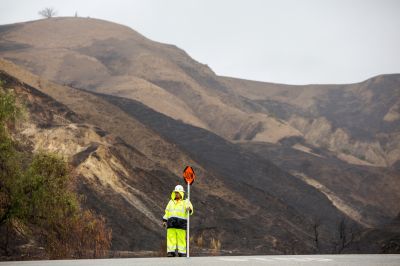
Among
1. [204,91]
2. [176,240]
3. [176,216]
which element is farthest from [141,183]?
[204,91]

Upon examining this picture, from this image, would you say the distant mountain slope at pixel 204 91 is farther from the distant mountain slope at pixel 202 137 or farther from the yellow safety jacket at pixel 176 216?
the yellow safety jacket at pixel 176 216

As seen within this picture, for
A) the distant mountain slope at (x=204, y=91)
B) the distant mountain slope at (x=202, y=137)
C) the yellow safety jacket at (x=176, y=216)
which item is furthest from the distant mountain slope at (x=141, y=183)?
the yellow safety jacket at (x=176, y=216)

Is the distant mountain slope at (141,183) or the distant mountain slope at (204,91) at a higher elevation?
the distant mountain slope at (204,91)

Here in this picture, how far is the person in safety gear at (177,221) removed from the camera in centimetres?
Answer: 1546

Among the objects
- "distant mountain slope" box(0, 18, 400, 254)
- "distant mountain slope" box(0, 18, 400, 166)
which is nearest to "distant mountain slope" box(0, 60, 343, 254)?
"distant mountain slope" box(0, 18, 400, 254)

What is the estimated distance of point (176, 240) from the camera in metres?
15.6

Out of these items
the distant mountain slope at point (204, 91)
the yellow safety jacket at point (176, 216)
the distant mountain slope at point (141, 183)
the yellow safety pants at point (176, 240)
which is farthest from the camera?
the distant mountain slope at point (204, 91)

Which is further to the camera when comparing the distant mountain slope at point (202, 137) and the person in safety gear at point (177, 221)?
the distant mountain slope at point (202, 137)

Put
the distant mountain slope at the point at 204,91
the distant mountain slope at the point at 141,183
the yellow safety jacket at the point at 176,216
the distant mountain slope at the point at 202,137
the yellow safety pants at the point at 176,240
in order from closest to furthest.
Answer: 1. the yellow safety jacket at the point at 176,216
2. the yellow safety pants at the point at 176,240
3. the distant mountain slope at the point at 141,183
4. the distant mountain slope at the point at 202,137
5. the distant mountain slope at the point at 204,91

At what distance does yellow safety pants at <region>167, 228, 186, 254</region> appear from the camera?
613 inches

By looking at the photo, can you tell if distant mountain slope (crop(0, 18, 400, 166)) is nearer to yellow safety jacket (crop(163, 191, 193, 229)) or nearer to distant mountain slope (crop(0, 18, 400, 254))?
distant mountain slope (crop(0, 18, 400, 254))

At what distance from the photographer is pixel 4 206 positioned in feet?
61.0

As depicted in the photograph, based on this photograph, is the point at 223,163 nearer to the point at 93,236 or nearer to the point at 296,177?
the point at 296,177

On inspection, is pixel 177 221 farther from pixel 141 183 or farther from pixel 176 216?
pixel 141 183
